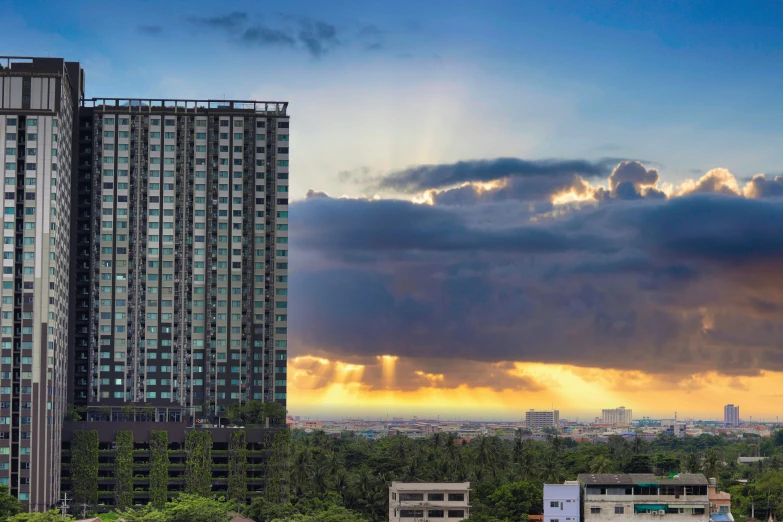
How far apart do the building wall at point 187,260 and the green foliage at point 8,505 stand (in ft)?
99.6

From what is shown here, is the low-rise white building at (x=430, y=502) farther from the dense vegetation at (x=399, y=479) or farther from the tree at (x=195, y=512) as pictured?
the tree at (x=195, y=512)

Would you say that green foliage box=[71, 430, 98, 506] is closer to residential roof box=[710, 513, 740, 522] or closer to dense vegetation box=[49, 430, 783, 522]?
dense vegetation box=[49, 430, 783, 522]

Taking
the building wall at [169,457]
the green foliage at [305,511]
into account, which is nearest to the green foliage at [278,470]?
the building wall at [169,457]

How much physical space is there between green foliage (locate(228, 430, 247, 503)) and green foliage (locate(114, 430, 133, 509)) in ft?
37.6

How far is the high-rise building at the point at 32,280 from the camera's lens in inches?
4919

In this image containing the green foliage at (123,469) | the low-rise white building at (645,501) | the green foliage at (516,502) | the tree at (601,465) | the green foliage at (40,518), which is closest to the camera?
the green foliage at (40,518)

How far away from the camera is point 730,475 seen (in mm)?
171625

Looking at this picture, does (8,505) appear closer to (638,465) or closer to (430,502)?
(430,502)

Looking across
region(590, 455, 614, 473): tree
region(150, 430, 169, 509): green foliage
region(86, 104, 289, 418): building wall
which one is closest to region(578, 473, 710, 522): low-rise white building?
region(590, 455, 614, 473): tree

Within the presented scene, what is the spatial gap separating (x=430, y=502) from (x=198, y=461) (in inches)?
1181

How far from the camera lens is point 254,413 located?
470 ft

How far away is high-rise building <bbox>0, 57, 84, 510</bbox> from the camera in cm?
12494

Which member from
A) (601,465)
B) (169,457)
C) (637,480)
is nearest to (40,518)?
(169,457)

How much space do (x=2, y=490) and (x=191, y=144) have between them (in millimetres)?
Answer: 52447
